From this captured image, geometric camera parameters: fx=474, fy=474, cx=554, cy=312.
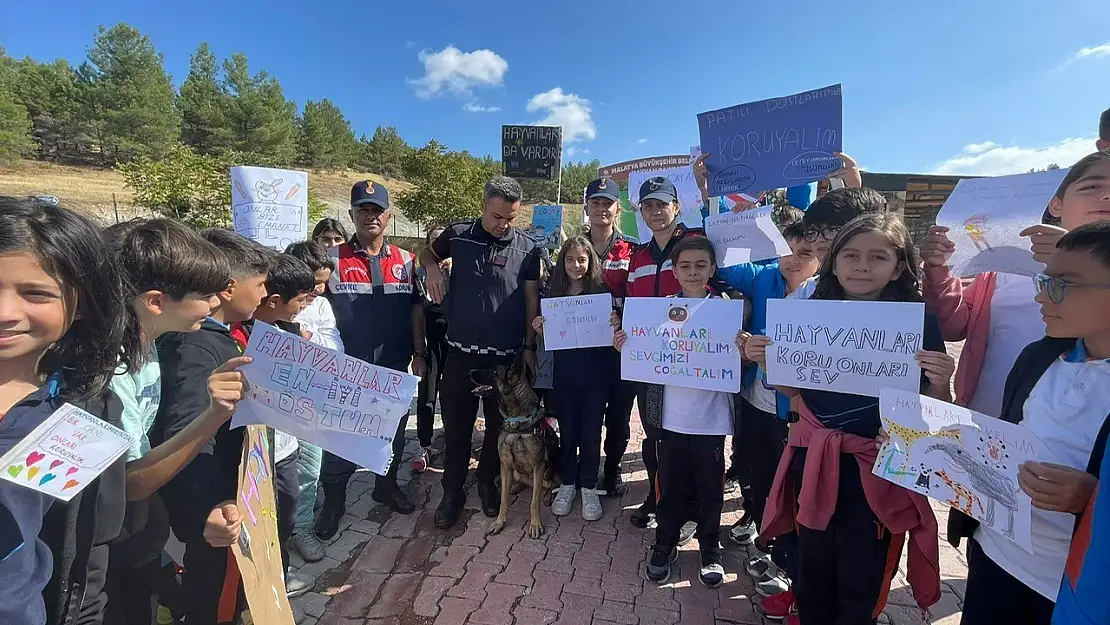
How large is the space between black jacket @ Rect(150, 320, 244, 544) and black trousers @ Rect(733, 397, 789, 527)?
2.76 metres

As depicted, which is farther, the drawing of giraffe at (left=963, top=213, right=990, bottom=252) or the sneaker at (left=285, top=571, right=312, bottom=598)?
the sneaker at (left=285, top=571, right=312, bottom=598)

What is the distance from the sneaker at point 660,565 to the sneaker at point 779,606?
0.57 meters

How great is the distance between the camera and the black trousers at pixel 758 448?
2938 mm

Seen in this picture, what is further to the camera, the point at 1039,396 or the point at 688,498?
the point at 688,498

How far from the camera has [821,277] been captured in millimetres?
2250

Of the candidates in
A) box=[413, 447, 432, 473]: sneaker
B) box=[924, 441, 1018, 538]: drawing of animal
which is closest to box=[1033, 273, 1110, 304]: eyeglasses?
box=[924, 441, 1018, 538]: drawing of animal

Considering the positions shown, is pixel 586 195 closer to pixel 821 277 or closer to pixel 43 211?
pixel 821 277

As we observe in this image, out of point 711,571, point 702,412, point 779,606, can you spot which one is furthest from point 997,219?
point 711,571

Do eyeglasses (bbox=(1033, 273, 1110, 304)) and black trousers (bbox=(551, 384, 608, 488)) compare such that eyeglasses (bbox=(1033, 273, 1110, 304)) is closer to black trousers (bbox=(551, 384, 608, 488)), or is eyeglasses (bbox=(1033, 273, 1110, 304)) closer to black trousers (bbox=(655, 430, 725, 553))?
black trousers (bbox=(655, 430, 725, 553))

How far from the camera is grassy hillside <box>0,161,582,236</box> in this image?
27.8 m

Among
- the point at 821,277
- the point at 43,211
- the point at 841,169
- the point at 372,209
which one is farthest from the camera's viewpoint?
the point at 372,209

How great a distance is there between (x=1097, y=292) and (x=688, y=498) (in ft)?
8.29

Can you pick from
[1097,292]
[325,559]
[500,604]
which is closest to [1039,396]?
[1097,292]

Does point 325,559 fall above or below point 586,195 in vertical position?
below
